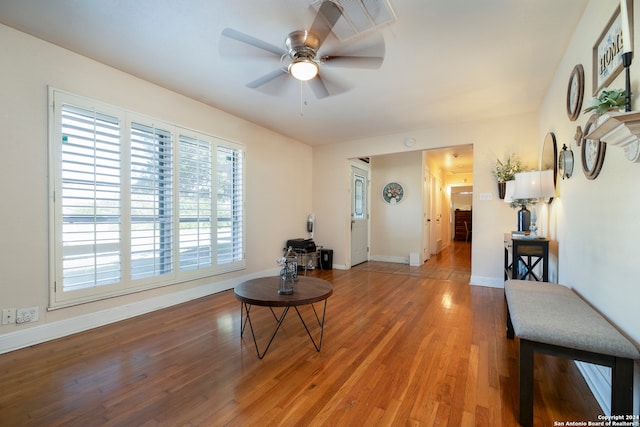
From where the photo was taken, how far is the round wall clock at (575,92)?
6.84ft

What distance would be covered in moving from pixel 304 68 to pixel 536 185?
2.51 meters

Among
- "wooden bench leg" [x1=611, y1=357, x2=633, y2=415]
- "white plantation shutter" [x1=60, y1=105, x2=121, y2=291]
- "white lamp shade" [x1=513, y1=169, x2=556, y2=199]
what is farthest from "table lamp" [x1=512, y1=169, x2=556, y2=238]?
"white plantation shutter" [x1=60, y1=105, x2=121, y2=291]

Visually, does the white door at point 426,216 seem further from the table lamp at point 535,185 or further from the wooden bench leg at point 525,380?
the wooden bench leg at point 525,380

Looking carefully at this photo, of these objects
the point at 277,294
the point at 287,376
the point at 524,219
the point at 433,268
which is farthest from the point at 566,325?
the point at 433,268

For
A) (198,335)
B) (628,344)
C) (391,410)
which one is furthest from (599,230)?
(198,335)

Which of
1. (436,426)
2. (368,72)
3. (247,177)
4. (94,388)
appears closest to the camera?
(436,426)

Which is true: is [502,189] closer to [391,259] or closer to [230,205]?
[391,259]

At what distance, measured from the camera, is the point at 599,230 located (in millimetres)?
1755

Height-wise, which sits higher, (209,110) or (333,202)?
(209,110)

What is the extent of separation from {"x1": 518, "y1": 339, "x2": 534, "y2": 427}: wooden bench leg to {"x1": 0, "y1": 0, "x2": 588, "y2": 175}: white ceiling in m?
2.13

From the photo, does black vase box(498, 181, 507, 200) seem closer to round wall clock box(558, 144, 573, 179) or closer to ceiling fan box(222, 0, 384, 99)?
round wall clock box(558, 144, 573, 179)

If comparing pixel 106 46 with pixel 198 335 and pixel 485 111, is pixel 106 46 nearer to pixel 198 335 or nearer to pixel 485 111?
pixel 198 335

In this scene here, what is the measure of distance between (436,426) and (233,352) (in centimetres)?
152

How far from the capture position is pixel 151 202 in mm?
3098
